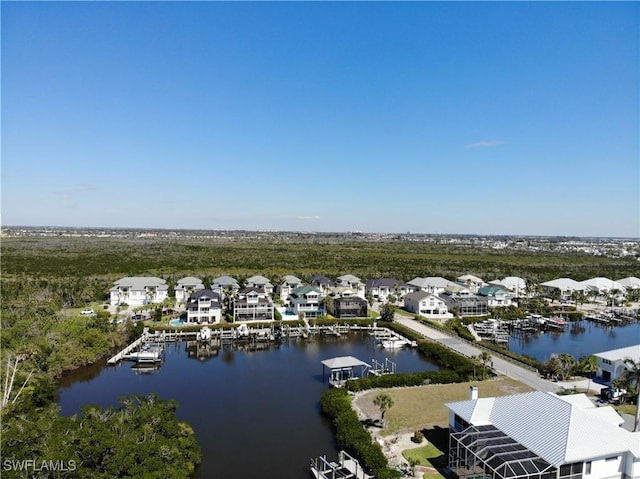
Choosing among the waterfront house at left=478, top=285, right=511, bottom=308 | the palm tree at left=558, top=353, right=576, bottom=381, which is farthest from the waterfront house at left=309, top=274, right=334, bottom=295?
the palm tree at left=558, top=353, right=576, bottom=381

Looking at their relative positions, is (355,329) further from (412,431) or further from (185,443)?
(185,443)

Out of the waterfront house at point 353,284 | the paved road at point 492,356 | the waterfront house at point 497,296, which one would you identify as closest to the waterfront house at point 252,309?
the paved road at point 492,356

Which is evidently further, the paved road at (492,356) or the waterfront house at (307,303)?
the waterfront house at (307,303)

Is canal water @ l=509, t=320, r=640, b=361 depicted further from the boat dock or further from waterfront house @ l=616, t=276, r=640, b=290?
the boat dock

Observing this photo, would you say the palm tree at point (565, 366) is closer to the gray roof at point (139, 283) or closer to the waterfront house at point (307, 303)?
the waterfront house at point (307, 303)

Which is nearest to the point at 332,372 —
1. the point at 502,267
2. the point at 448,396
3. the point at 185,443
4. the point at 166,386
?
the point at 448,396

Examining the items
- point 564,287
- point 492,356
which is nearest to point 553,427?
A: point 492,356
